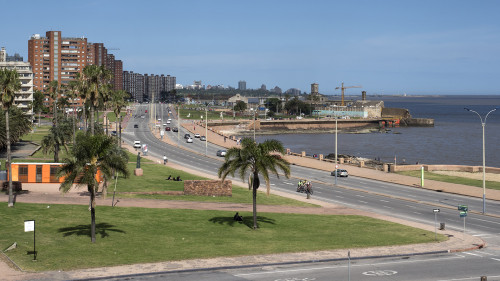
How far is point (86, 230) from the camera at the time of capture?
129 feet

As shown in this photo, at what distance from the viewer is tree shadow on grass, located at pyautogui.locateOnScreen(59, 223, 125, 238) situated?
38.3 meters

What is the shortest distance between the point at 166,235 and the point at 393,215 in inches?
814

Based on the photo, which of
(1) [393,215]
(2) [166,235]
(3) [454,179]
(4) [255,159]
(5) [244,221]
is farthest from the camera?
(3) [454,179]

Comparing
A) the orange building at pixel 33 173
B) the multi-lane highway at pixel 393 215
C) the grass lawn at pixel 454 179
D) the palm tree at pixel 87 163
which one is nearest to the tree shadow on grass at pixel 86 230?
the palm tree at pixel 87 163

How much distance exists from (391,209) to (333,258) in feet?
69.7

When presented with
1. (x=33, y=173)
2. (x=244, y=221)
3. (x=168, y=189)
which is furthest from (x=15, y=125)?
(x=244, y=221)

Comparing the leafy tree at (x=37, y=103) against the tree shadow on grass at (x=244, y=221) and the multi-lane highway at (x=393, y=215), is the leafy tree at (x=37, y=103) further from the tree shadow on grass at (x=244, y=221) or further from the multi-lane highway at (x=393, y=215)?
the tree shadow on grass at (x=244, y=221)

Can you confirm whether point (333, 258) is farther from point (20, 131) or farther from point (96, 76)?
point (20, 131)

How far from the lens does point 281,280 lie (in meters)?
29.8

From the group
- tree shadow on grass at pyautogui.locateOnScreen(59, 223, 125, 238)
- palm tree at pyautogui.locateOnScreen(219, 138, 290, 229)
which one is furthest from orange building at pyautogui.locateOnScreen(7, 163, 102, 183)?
palm tree at pyautogui.locateOnScreen(219, 138, 290, 229)

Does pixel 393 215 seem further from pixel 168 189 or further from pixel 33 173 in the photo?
pixel 33 173

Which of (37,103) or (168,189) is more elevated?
(37,103)

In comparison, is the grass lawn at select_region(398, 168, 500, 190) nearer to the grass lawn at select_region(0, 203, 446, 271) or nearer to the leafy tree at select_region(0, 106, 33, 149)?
the grass lawn at select_region(0, 203, 446, 271)

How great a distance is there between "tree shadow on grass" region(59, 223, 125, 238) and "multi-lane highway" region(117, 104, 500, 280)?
10.2 meters
